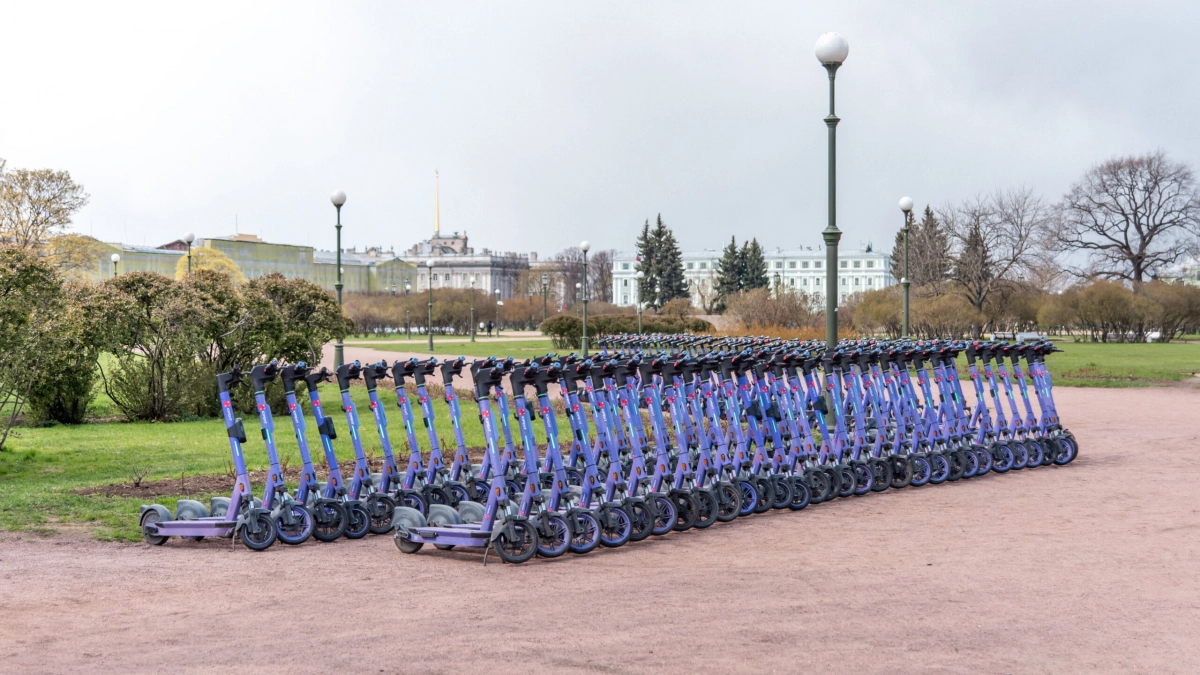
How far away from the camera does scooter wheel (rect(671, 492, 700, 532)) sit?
29.9ft

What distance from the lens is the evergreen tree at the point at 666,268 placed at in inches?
3686

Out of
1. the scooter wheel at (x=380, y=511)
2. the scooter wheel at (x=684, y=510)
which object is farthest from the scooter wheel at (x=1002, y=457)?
the scooter wheel at (x=380, y=511)

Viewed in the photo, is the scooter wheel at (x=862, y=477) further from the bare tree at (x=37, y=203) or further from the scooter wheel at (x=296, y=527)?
the bare tree at (x=37, y=203)

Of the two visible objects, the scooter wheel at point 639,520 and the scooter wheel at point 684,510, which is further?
the scooter wheel at point 684,510

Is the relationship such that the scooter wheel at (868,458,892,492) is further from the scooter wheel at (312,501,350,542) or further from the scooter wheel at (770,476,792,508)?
the scooter wheel at (312,501,350,542)

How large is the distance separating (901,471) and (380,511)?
5.58 metres

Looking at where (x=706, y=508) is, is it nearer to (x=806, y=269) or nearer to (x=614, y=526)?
(x=614, y=526)

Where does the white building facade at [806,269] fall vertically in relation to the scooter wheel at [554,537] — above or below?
above

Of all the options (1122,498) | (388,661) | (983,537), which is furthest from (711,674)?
(1122,498)

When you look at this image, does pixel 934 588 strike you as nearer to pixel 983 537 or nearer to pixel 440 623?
pixel 983 537

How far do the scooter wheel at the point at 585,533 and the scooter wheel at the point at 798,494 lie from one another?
2.65 m

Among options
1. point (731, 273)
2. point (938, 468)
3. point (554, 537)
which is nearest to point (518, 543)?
point (554, 537)

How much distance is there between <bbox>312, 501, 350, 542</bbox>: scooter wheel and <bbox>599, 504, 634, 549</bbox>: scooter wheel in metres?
2.03

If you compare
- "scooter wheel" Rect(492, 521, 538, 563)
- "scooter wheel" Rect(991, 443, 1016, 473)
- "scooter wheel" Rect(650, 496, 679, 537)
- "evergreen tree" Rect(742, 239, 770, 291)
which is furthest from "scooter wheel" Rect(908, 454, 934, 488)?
"evergreen tree" Rect(742, 239, 770, 291)
